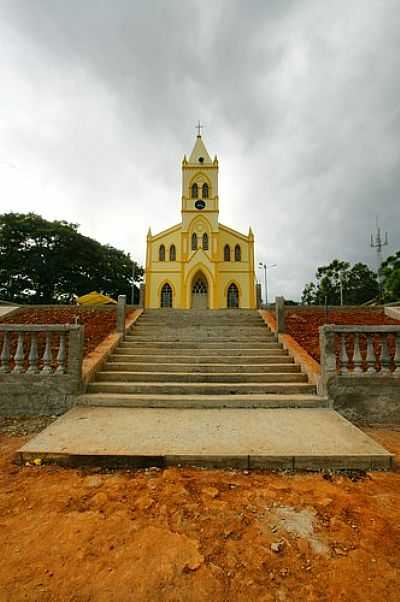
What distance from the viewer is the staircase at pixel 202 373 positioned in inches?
171

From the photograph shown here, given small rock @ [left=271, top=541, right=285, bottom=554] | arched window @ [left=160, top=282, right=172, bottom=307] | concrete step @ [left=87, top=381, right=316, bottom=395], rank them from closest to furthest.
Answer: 1. small rock @ [left=271, top=541, right=285, bottom=554]
2. concrete step @ [left=87, top=381, right=316, bottom=395]
3. arched window @ [left=160, top=282, right=172, bottom=307]

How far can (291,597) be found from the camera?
4.72ft

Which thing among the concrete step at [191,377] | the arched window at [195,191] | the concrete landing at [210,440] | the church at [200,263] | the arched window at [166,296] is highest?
the arched window at [195,191]

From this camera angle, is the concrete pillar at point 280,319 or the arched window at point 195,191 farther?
the arched window at point 195,191

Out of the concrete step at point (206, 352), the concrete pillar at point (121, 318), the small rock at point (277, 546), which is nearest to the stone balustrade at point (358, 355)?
the concrete step at point (206, 352)

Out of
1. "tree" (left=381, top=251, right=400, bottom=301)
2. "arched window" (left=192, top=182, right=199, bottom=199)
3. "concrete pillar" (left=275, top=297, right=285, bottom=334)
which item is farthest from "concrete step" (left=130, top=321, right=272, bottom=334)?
"arched window" (left=192, top=182, right=199, bottom=199)

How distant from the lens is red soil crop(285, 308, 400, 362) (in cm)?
684

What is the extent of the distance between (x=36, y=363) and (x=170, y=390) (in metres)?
2.31

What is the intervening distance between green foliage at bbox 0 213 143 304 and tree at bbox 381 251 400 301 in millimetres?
31931

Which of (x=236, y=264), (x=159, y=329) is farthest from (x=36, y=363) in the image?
(x=236, y=264)

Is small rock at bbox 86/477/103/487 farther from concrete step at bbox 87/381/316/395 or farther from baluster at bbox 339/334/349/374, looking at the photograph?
baluster at bbox 339/334/349/374

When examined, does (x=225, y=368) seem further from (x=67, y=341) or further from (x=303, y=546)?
(x=303, y=546)

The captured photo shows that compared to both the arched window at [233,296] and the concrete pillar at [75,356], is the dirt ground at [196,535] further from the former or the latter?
the arched window at [233,296]

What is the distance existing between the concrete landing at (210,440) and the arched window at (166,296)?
2128 cm
